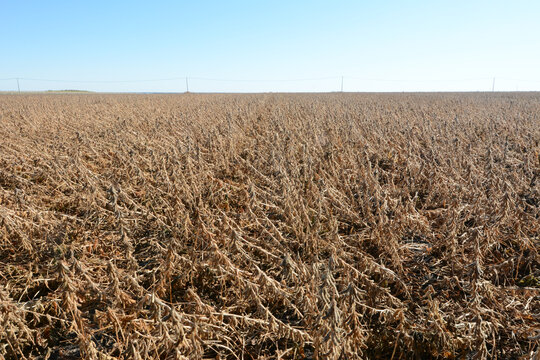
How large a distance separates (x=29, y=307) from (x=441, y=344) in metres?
2.79

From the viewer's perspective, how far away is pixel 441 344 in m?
2.05

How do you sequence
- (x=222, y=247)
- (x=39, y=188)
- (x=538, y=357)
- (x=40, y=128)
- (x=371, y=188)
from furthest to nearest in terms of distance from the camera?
1. (x=40, y=128)
2. (x=39, y=188)
3. (x=371, y=188)
4. (x=222, y=247)
5. (x=538, y=357)

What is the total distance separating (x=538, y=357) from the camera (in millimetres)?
1482

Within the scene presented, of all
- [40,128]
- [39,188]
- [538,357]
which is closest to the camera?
[538,357]

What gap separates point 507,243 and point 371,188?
149 centimetres

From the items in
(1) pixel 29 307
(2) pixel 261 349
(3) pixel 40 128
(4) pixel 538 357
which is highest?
(3) pixel 40 128

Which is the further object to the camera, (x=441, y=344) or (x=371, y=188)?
(x=371, y=188)

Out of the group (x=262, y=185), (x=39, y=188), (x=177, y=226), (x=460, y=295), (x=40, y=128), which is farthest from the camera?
(x=40, y=128)

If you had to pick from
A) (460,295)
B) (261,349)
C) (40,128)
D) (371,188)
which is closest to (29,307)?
(261,349)

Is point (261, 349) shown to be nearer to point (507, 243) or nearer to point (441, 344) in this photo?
point (441, 344)

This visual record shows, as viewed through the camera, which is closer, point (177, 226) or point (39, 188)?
point (177, 226)

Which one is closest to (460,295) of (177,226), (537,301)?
(537,301)

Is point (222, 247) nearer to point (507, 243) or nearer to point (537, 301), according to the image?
point (537, 301)

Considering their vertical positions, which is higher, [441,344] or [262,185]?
[262,185]
